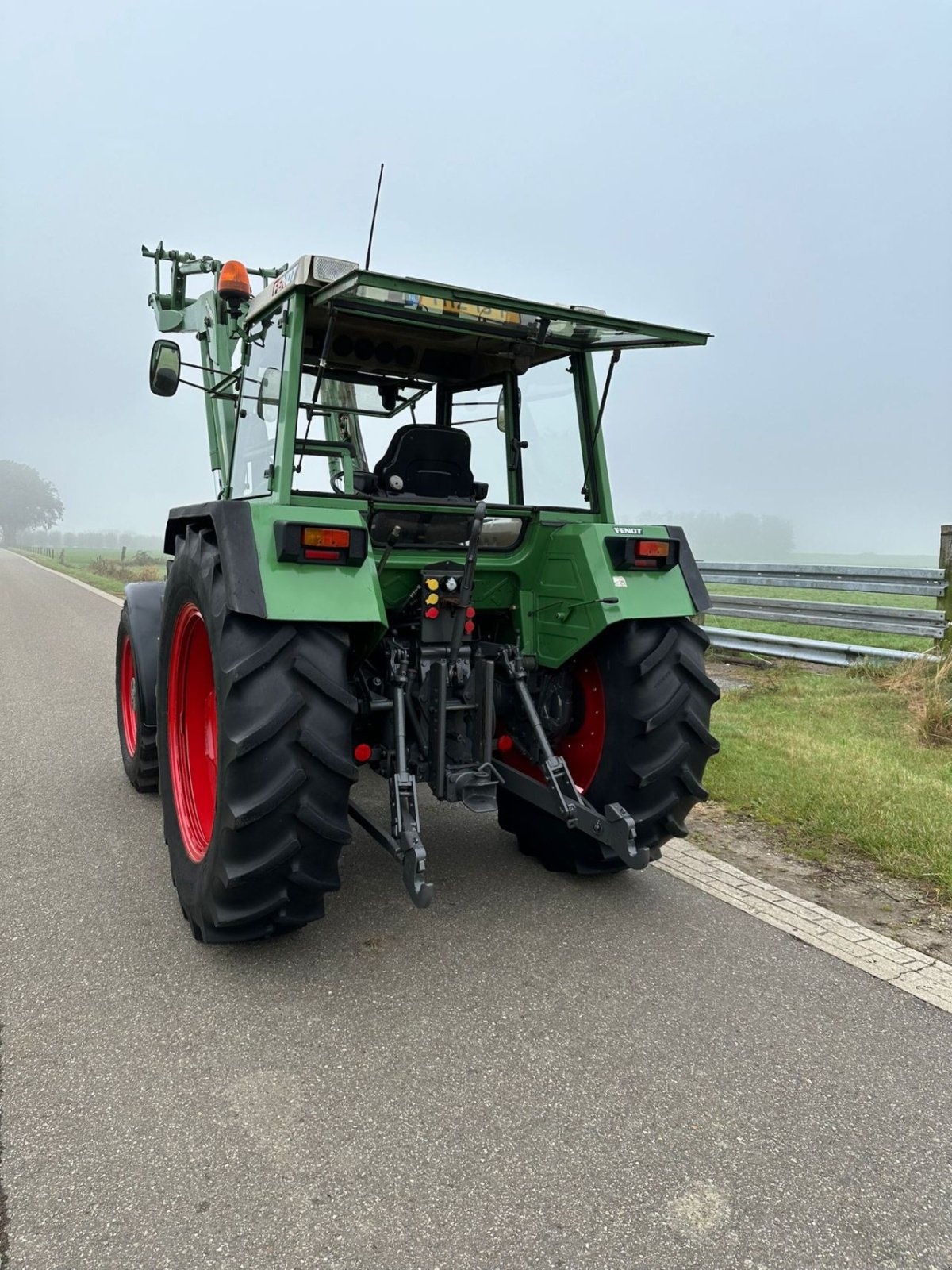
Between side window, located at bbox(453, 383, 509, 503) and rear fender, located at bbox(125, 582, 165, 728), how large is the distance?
188cm

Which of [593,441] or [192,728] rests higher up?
[593,441]

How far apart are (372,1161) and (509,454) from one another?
10.3 ft

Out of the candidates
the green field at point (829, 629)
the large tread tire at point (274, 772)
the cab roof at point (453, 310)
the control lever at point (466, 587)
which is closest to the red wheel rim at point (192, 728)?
the large tread tire at point (274, 772)

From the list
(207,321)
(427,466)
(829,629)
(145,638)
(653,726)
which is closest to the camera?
(653,726)

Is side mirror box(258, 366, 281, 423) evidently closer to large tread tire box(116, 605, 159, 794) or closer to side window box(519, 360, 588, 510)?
side window box(519, 360, 588, 510)

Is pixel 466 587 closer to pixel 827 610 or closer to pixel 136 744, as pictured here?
pixel 136 744

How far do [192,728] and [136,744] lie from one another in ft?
4.90

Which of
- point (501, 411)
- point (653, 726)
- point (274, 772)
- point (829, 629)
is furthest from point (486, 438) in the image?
point (829, 629)

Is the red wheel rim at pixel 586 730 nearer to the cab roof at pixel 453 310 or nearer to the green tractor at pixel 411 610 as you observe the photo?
the green tractor at pixel 411 610

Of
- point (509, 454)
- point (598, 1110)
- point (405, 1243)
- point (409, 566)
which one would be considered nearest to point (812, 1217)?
point (598, 1110)

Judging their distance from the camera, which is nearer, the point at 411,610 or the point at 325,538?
the point at 325,538

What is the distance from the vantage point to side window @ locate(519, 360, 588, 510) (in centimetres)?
418

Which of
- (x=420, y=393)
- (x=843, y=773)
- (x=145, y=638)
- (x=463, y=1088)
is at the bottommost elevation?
(x=463, y=1088)

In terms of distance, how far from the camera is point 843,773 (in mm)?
5242
